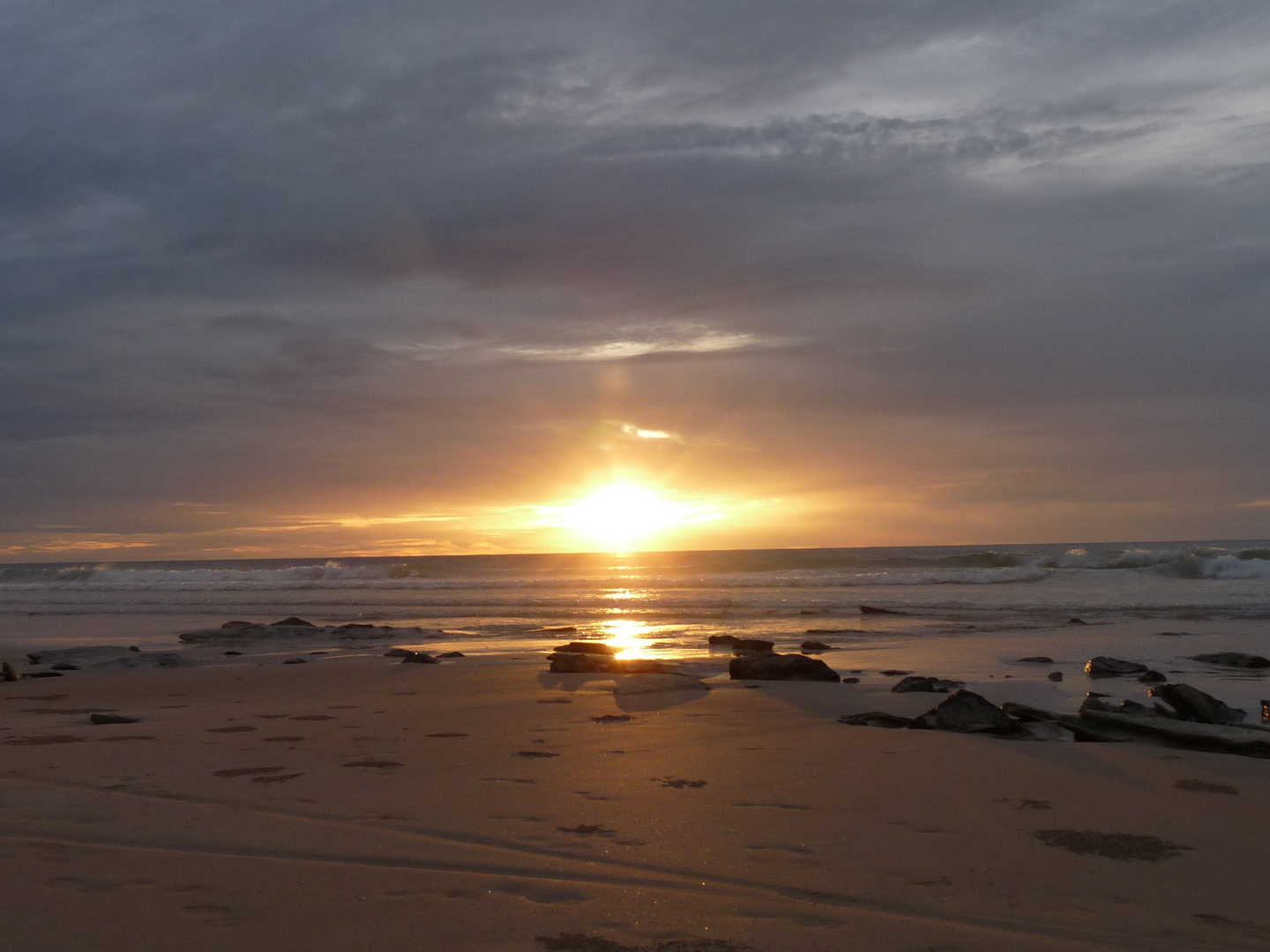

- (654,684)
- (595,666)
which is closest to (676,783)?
(654,684)

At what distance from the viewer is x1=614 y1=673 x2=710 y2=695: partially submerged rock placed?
10594 mm

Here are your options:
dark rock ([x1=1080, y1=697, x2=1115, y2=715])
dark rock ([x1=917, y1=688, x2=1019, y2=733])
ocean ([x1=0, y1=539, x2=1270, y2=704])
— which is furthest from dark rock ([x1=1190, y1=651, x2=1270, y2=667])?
dark rock ([x1=917, y1=688, x2=1019, y2=733])

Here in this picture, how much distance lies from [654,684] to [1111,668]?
645cm

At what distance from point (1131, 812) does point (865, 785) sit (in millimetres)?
1553

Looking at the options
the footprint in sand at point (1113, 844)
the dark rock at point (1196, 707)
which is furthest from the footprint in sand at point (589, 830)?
the dark rock at point (1196, 707)

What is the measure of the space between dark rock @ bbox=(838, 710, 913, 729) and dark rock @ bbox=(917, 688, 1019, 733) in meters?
0.18

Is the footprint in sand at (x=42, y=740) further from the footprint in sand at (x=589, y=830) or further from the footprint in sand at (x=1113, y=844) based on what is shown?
the footprint in sand at (x=1113, y=844)

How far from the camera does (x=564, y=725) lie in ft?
27.9

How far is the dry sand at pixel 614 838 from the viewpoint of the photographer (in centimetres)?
377

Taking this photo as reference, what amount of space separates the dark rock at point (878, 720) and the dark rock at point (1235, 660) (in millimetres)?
7577

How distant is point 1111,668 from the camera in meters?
12.6

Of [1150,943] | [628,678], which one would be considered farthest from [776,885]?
[628,678]

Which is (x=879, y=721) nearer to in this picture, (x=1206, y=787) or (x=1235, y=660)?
(x=1206, y=787)

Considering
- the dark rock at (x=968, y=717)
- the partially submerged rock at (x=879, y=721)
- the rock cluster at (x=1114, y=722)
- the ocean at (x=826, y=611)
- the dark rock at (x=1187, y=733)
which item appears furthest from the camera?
the ocean at (x=826, y=611)
